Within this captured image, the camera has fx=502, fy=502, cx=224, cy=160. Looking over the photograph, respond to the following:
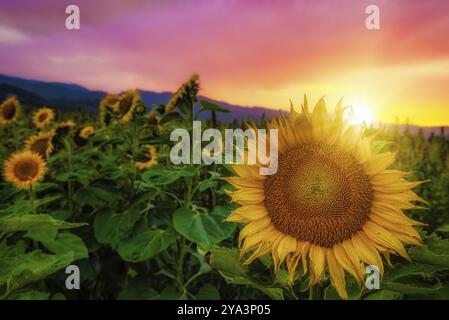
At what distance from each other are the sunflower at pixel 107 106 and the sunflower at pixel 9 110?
104 centimetres

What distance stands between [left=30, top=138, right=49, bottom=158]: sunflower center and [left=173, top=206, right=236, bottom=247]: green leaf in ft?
4.08

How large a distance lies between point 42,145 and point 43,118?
1.14 metres

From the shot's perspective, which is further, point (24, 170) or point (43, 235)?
point (24, 170)

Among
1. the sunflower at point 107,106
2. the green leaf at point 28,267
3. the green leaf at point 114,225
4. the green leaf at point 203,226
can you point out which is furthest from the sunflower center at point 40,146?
the green leaf at point 28,267

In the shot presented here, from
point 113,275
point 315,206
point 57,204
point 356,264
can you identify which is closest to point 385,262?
point 356,264

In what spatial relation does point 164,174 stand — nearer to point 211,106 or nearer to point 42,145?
point 211,106

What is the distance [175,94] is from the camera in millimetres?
2752

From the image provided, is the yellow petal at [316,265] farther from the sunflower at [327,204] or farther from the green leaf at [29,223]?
the green leaf at [29,223]

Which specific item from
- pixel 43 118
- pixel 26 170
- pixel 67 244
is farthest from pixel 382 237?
pixel 43 118

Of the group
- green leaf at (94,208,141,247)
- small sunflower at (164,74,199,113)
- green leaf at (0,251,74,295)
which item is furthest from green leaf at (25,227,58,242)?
small sunflower at (164,74,199,113)

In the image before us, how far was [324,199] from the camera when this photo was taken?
4.08 ft
